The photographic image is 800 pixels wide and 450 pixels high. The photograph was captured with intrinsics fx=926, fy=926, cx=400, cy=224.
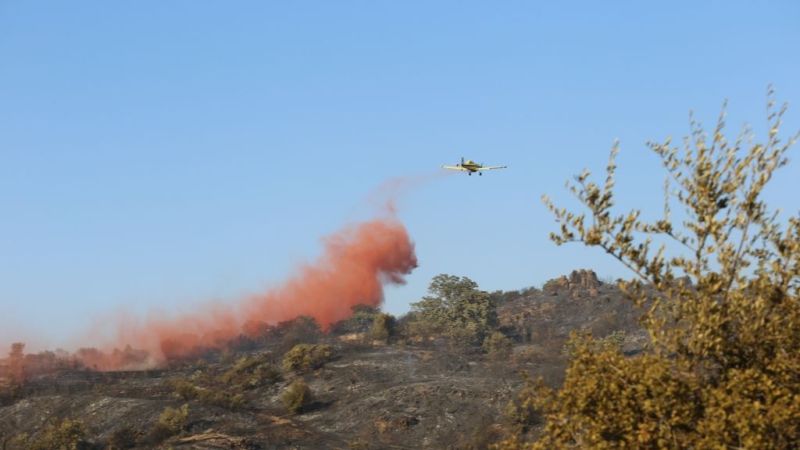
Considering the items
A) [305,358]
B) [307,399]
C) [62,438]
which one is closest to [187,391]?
[307,399]

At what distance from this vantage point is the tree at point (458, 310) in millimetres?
113938

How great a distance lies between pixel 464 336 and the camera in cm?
11062

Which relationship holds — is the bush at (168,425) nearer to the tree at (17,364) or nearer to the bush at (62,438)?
the bush at (62,438)

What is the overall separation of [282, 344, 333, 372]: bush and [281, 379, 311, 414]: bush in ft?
37.5

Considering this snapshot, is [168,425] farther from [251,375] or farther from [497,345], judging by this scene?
[497,345]

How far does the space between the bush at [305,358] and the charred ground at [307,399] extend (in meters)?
0.13

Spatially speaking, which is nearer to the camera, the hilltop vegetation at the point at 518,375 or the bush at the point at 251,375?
the hilltop vegetation at the point at 518,375

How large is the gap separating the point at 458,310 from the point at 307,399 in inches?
1990

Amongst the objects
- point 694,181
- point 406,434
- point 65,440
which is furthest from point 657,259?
point 65,440

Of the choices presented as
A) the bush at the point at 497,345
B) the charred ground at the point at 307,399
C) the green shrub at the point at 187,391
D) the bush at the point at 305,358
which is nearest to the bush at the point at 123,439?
the charred ground at the point at 307,399

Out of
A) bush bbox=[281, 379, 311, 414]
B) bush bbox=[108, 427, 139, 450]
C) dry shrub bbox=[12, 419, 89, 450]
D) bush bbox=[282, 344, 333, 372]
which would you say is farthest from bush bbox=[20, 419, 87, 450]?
bush bbox=[282, 344, 333, 372]

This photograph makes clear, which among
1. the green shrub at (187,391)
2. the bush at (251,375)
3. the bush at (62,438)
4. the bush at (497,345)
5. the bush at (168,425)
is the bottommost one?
the bush at (62,438)

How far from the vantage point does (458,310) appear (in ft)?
396

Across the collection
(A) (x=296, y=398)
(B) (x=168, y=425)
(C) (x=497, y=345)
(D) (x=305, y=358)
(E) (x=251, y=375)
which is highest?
(C) (x=497, y=345)
